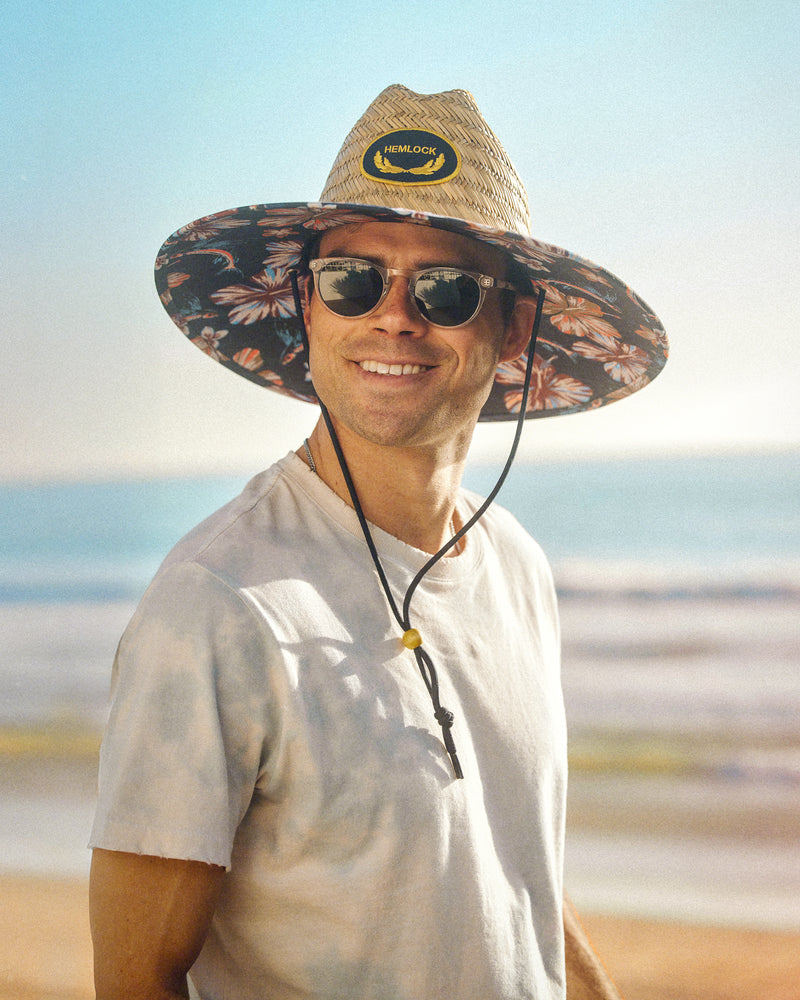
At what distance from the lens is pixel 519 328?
1.76 m

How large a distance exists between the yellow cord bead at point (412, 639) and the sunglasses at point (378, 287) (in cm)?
48

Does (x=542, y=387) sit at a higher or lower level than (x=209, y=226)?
lower

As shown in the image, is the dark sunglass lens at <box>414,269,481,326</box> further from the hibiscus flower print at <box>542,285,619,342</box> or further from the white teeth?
the hibiscus flower print at <box>542,285,619,342</box>

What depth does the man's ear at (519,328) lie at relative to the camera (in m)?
1.72

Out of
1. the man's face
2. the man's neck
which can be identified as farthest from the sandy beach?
the man's face

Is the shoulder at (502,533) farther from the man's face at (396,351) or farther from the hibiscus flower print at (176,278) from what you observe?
the hibiscus flower print at (176,278)

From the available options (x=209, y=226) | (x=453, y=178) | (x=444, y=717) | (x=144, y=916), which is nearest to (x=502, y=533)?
(x=444, y=717)

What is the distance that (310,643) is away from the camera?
1.25 metres

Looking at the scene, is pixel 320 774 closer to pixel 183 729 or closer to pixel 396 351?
pixel 183 729

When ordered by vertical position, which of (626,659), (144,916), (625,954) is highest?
(144,916)

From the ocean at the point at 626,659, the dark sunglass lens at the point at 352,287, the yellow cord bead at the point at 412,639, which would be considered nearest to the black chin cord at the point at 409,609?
the yellow cord bead at the point at 412,639

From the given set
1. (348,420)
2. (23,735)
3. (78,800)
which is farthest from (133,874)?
(23,735)

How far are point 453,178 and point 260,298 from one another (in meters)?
0.45

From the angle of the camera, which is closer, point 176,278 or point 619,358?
point 176,278
